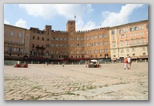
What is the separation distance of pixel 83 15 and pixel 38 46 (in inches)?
64.8

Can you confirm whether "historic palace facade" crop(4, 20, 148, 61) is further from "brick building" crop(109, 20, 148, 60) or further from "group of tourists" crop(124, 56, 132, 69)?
"group of tourists" crop(124, 56, 132, 69)

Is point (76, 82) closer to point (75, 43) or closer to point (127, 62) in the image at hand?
point (75, 43)

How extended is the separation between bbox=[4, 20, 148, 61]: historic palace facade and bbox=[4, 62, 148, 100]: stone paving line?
0.33 meters

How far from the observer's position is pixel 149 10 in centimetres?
507

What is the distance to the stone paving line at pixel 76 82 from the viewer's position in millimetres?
4539

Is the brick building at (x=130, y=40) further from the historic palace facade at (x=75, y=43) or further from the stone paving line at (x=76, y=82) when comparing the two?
the stone paving line at (x=76, y=82)

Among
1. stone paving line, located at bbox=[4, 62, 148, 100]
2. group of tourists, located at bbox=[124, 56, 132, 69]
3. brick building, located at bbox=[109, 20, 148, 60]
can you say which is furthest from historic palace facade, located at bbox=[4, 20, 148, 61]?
stone paving line, located at bbox=[4, 62, 148, 100]

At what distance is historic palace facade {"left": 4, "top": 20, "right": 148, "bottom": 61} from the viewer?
17.6ft

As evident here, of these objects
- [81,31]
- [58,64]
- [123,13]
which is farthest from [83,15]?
[58,64]

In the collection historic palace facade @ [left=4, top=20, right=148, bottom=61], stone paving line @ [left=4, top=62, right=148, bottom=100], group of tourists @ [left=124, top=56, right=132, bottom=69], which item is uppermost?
historic palace facade @ [left=4, top=20, right=148, bottom=61]

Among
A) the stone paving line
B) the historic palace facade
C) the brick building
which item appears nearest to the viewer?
the stone paving line

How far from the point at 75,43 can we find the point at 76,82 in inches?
50.5

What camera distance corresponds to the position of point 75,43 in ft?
18.7

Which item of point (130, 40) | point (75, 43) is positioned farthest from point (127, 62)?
point (75, 43)
